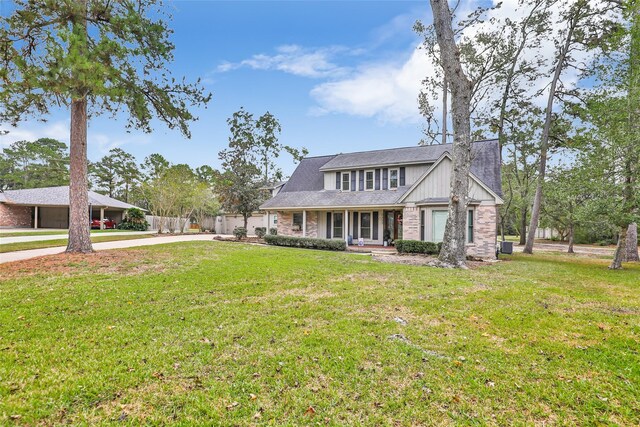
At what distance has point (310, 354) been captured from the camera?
367 cm

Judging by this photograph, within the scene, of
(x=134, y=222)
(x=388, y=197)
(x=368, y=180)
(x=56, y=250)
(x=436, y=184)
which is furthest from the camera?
(x=134, y=222)

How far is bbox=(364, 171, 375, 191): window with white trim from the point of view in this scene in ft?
65.7

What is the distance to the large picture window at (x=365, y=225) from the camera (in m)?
19.7

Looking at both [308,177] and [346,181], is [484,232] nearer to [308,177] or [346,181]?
[346,181]

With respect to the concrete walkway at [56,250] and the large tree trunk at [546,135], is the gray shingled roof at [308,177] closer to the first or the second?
the concrete walkway at [56,250]

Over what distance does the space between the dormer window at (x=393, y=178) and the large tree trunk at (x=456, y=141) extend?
7.51 m

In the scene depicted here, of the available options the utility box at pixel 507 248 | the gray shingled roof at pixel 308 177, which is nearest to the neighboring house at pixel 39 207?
the gray shingled roof at pixel 308 177

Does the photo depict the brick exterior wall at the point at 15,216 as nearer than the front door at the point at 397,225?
No

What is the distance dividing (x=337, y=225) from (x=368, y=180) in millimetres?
3700

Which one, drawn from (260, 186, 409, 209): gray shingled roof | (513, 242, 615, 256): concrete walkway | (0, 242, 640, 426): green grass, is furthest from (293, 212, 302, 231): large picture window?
(513, 242, 615, 256): concrete walkway

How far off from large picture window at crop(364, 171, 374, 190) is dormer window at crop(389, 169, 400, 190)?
1.23 meters

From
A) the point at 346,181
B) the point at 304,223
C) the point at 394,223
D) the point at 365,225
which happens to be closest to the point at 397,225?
the point at 394,223

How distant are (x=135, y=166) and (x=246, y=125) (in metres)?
26.9

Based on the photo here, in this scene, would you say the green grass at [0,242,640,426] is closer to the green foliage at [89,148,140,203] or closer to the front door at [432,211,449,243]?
the front door at [432,211,449,243]
